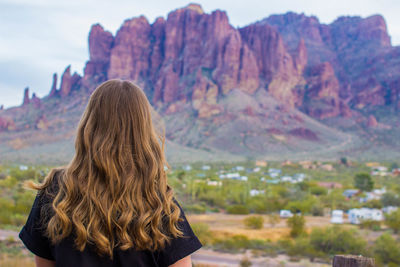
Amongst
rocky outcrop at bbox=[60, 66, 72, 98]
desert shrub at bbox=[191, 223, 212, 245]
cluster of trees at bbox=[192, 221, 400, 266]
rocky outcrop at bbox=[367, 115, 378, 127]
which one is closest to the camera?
cluster of trees at bbox=[192, 221, 400, 266]

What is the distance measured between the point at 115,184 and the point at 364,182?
4188cm

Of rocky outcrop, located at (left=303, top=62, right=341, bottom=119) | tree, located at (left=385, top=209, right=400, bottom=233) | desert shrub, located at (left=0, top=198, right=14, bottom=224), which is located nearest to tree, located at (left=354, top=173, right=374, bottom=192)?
tree, located at (left=385, top=209, right=400, bottom=233)

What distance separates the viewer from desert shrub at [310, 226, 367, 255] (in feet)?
A: 58.5

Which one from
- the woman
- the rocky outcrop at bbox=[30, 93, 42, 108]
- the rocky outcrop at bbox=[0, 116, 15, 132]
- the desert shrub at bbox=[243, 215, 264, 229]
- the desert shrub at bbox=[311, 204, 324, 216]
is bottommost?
the desert shrub at bbox=[311, 204, 324, 216]

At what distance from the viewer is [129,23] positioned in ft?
415

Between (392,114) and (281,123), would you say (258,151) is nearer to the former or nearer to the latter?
(281,123)

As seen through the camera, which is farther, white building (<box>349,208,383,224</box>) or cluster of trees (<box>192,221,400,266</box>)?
white building (<box>349,208,383,224</box>)

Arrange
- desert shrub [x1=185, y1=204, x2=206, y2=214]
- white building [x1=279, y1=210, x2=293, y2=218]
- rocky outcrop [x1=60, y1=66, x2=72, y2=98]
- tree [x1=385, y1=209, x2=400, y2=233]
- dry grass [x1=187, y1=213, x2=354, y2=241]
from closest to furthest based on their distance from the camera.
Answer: dry grass [x1=187, y1=213, x2=354, y2=241] → tree [x1=385, y1=209, x2=400, y2=233] → white building [x1=279, y1=210, x2=293, y2=218] → desert shrub [x1=185, y1=204, x2=206, y2=214] → rocky outcrop [x1=60, y1=66, x2=72, y2=98]

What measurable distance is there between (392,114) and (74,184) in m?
118

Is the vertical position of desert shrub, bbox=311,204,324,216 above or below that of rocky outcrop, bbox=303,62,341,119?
below

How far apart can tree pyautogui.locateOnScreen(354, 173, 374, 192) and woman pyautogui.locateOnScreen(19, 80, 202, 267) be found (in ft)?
135

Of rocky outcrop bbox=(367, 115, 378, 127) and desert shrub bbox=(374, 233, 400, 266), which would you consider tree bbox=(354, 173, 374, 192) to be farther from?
rocky outcrop bbox=(367, 115, 378, 127)

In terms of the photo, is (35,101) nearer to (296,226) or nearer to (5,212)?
(5,212)

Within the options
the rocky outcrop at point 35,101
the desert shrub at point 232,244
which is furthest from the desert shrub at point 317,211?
the rocky outcrop at point 35,101
